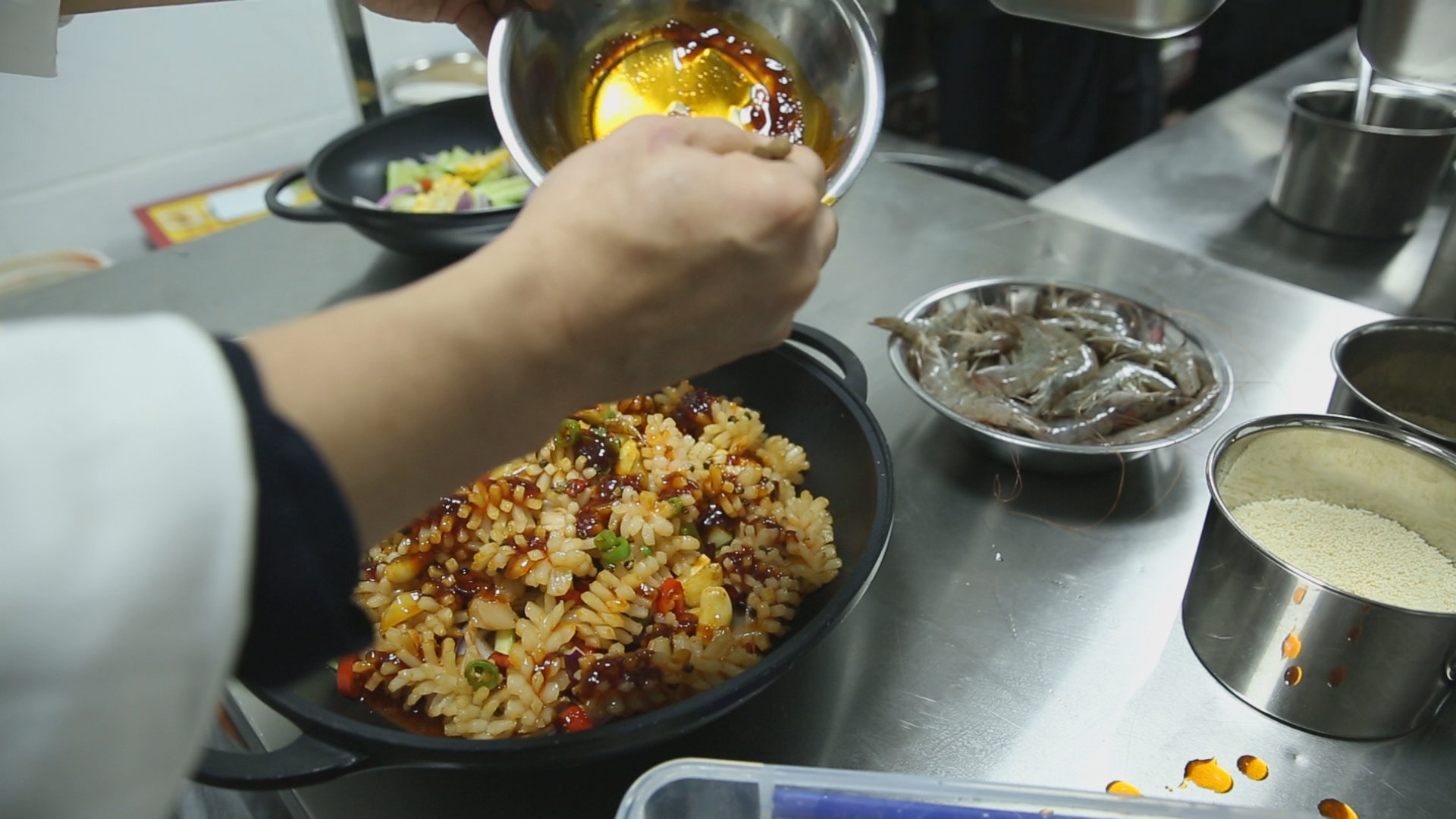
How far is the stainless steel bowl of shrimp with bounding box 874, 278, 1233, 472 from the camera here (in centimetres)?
116

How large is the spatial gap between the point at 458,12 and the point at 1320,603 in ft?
3.98

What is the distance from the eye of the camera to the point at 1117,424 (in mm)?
1205

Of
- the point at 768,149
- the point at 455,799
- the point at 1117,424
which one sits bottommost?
the point at 455,799

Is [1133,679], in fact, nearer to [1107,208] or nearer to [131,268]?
[1107,208]

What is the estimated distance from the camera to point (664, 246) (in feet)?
2.00

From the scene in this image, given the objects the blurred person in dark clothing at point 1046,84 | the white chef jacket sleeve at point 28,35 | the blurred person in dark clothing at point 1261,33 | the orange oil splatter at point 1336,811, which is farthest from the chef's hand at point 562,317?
the blurred person in dark clothing at point 1261,33

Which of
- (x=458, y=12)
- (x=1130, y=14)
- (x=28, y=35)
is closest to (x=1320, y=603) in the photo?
(x=1130, y=14)

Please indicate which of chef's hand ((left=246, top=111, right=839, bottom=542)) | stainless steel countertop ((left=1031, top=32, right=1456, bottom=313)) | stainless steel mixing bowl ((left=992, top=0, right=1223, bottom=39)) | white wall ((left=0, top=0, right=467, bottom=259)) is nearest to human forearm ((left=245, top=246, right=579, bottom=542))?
chef's hand ((left=246, top=111, right=839, bottom=542))

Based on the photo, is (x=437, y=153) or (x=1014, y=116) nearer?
(x=437, y=153)

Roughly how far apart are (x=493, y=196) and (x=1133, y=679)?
1.46 metres

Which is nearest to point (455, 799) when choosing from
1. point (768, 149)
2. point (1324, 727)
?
point (768, 149)

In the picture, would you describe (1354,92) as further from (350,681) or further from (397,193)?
(350,681)

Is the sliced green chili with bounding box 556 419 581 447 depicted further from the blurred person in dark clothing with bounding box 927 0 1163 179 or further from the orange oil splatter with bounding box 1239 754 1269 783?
the blurred person in dark clothing with bounding box 927 0 1163 179

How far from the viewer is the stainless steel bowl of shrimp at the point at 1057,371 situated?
116cm
